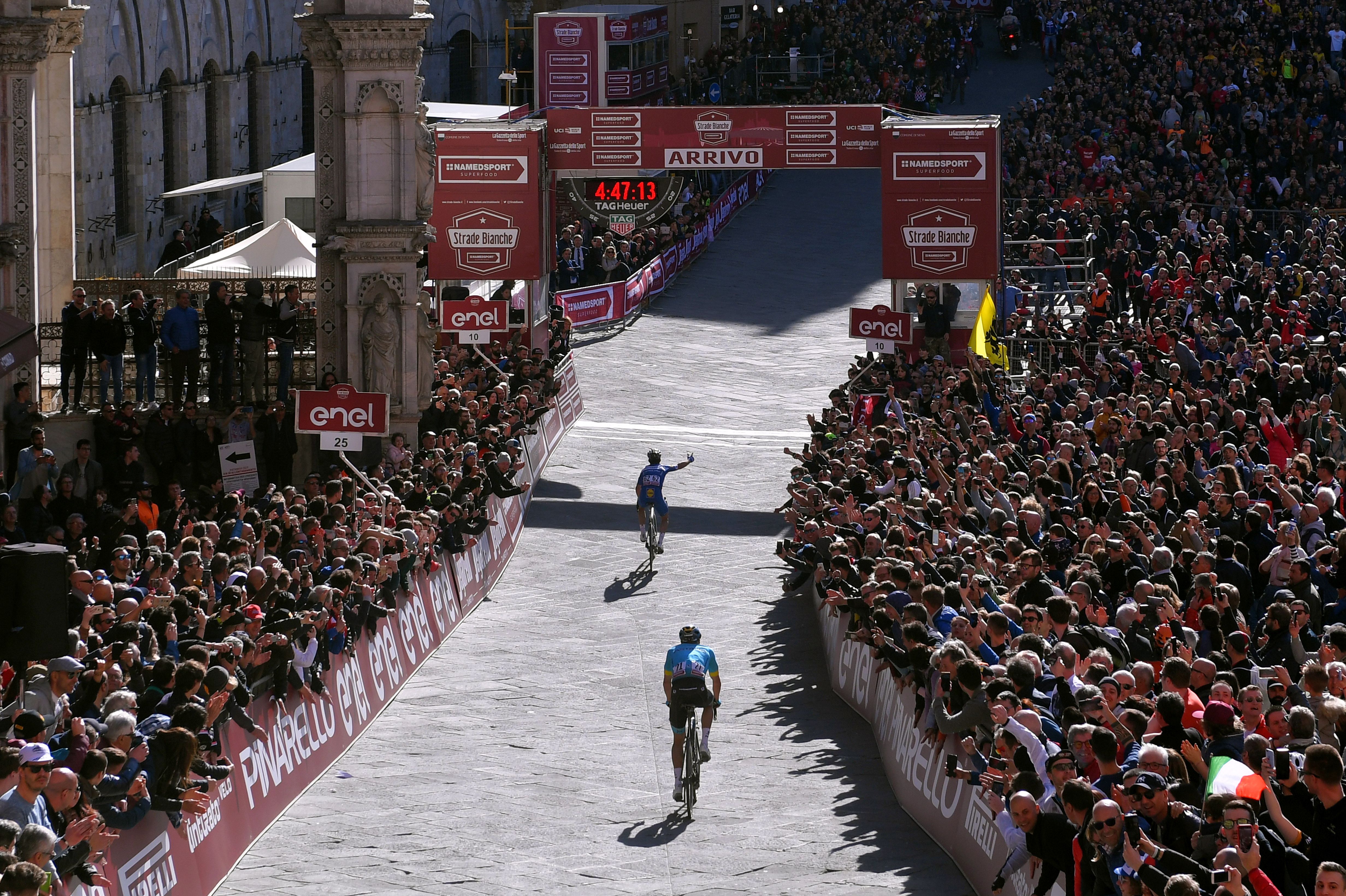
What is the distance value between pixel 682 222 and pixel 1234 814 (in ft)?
118

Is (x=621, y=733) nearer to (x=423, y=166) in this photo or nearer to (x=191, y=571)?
(x=191, y=571)

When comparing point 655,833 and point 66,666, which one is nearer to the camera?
point 66,666

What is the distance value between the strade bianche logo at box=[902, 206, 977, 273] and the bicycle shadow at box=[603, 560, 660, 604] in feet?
24.3

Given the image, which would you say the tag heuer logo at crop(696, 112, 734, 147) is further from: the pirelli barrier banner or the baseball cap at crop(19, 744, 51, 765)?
the baseball cap at crop(19, 744, 51, 765)

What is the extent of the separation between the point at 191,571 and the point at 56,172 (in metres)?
13.8

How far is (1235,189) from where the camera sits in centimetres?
3881

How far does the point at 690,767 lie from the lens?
1523 cm

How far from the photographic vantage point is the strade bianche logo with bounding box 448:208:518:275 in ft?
96.7

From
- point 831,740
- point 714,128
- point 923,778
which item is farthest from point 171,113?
point 923,778

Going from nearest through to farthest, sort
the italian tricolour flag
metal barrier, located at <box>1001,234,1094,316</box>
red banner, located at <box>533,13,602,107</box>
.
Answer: the italian tricolour flag, metal barrier, located at <box>1001,234,1094,316</box>, red banner, located at <box>533,13,602,107</box>

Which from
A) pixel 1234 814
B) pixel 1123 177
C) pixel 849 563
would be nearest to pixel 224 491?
pixel 849 563

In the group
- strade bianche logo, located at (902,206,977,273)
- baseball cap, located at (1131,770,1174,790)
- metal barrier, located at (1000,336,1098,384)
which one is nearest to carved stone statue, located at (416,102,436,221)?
strade bianche logo, located at (902,206,977,273)

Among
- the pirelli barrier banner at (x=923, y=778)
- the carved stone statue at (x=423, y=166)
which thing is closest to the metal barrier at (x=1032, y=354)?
the carved stone statue at (x=423, y=166)

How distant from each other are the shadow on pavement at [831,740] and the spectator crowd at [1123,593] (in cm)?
65
